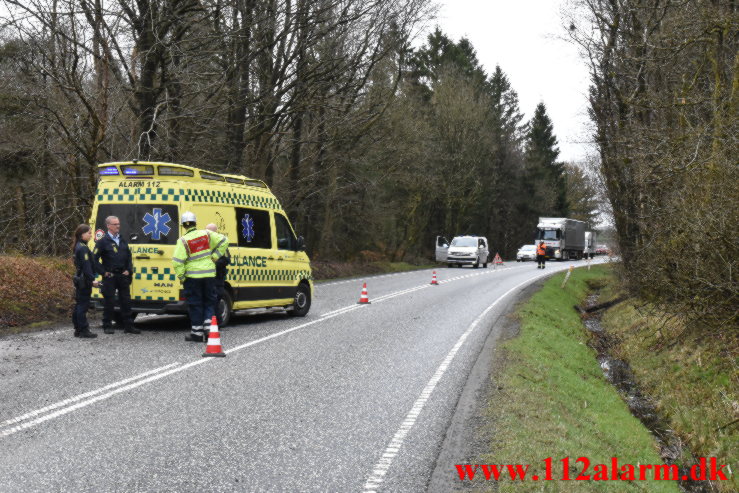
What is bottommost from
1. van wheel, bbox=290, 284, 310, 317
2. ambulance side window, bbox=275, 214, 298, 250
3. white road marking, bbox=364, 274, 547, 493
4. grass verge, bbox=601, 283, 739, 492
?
grass verge, bbox=601, 283, 739, 492

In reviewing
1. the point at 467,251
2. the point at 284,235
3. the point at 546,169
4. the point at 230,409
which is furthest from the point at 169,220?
the point at 546,169

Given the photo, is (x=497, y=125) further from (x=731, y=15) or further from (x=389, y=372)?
(x=389, y=372)

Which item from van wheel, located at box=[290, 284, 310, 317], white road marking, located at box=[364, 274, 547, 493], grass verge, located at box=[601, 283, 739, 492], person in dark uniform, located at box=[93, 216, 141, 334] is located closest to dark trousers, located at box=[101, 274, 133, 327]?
person in dark uniform, located at box=[93, 216, 141, 334]

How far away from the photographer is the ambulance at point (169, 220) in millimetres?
11039

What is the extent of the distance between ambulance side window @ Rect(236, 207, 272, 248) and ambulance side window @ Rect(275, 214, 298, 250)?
334 mm

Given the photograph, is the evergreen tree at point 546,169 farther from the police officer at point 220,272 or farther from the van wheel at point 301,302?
the police officer at point 220,272

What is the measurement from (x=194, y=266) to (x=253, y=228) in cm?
255

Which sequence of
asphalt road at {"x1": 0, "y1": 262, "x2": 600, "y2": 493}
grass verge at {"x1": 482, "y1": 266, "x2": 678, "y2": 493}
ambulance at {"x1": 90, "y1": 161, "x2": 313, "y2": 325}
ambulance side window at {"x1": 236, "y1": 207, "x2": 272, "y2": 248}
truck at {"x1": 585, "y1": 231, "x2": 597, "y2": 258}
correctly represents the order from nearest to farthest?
asphalt road at {"x1": 0, "y1": 262, "x2": 600, "y2": 493}
grass verge at {"x1": 482, "y1": 266, "x2": 678, "y2": 493}
ambulance at {"x1": 90, "y1": 161, "x2": 313, "y2": 325}
ambulance side window at {"x1": 236, "y1": 207, "x2": 272, "y2": 248}
truck at {"x1": 585, "y1": 231, "x2": 597, "y2": 258}

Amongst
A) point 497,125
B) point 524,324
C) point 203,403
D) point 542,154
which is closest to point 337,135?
point 524,324

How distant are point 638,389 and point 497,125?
51348 millimetres

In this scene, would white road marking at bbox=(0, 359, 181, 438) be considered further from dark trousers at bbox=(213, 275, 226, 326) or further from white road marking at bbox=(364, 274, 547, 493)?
dark trousers at bbox=(213, 275, 226, 326)

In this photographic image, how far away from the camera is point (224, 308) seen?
11930mm

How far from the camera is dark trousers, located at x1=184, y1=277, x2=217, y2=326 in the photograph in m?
10.3

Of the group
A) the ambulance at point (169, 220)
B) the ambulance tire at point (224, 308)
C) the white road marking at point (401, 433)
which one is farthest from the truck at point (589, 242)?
the white road marking at point (401, 433)
